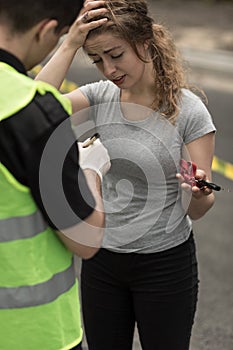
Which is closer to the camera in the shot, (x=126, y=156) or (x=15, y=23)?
(x=15, y=23)

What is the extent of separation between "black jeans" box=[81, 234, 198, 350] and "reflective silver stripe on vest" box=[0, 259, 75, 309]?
0.82 metres

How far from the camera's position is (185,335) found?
304 centimetres

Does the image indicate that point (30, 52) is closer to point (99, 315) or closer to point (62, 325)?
point (62, 325)

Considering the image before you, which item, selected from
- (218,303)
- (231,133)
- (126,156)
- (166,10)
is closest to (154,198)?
(126,156)

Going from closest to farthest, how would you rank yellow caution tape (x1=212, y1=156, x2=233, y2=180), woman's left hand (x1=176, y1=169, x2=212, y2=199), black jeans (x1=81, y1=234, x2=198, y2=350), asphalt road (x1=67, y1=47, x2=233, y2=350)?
woman's left hand (x1=176, y1=169, x2=212, y2=199)
black jeans (x1=81, y1=234, x2=198, y2=350)
asphalt road (x1=67, y1=47, x2=233, y2=350)
yellow caution tape (x1=212, y1=156, x2=233, y2=180)

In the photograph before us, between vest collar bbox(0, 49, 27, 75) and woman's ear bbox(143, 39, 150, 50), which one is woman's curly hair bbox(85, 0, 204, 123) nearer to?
woman's ear bbox(143, 39, 150, 50)

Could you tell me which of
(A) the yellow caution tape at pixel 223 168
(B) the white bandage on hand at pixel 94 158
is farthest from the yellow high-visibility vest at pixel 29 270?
(A) the yellow caution tape at pixel 223 168

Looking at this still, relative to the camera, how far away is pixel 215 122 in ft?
26.5

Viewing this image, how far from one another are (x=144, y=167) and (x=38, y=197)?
95 centimetres

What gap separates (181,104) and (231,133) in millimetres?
4865

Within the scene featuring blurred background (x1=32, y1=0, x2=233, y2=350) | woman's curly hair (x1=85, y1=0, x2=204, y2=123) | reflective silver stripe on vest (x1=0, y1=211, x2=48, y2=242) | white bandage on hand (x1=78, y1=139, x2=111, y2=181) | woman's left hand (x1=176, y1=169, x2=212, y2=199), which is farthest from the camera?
blurred background (x1=32, y1=0, x2=233, y2=350)

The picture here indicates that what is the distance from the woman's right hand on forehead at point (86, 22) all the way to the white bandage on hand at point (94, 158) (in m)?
0.46

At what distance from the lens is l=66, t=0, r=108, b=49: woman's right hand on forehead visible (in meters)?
2.78

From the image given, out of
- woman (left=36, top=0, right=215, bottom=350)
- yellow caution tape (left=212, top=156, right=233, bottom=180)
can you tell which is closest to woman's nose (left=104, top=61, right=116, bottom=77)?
woman (left=36, top=0, right=215, bottom=350)
